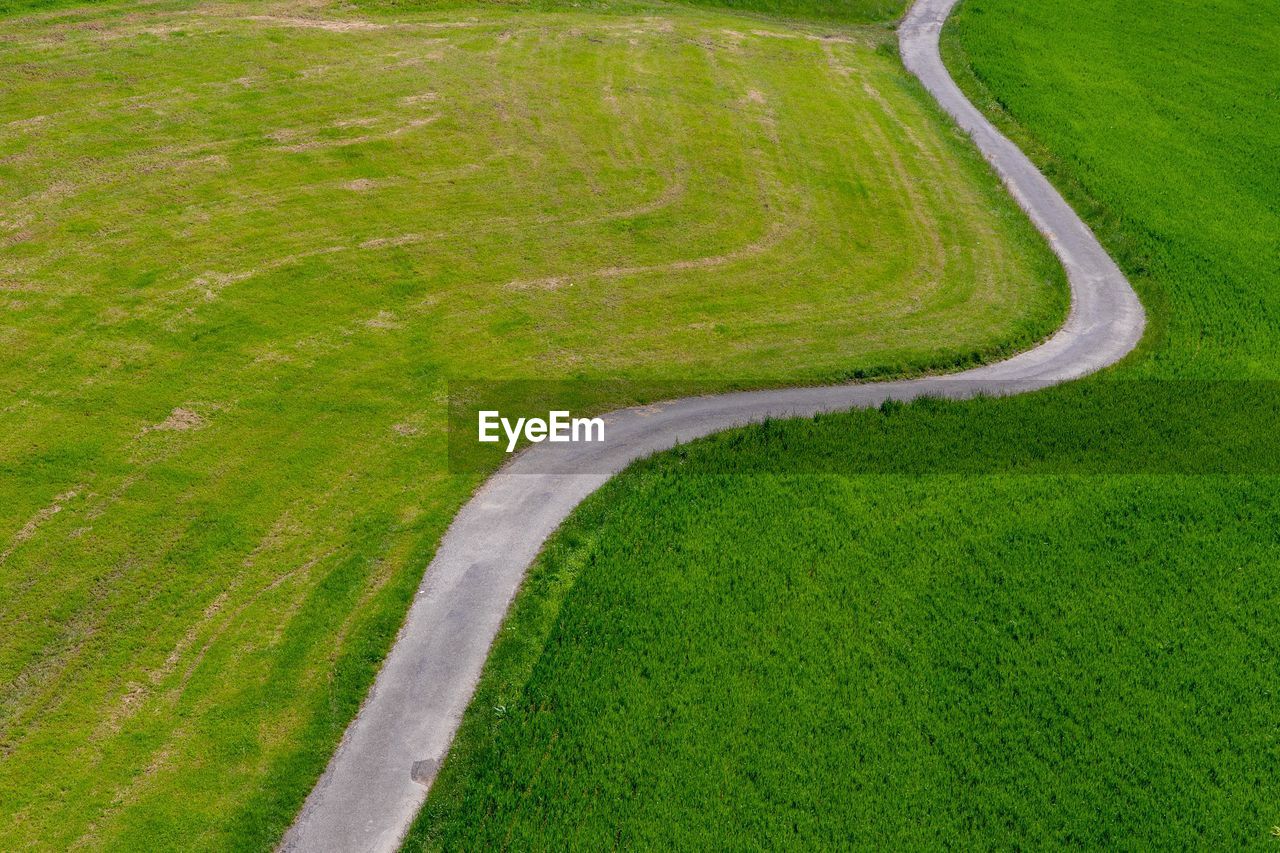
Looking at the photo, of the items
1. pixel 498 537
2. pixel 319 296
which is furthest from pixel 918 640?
pixel 319 296

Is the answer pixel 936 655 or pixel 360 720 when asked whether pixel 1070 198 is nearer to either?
pixel 936 655

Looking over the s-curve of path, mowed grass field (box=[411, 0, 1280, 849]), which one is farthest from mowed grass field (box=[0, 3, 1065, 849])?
mowed grass field (box=[411, 0, 1280, 849])

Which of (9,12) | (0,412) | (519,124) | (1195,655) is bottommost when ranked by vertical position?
(1195,655)

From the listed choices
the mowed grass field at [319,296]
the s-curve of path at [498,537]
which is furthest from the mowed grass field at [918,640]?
Result: the mowed grass field at [319,296]

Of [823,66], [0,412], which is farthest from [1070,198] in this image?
[0,412]

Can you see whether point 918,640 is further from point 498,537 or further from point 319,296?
point 319,296

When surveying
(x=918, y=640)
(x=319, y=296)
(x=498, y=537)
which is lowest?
(x=918, y=640)
